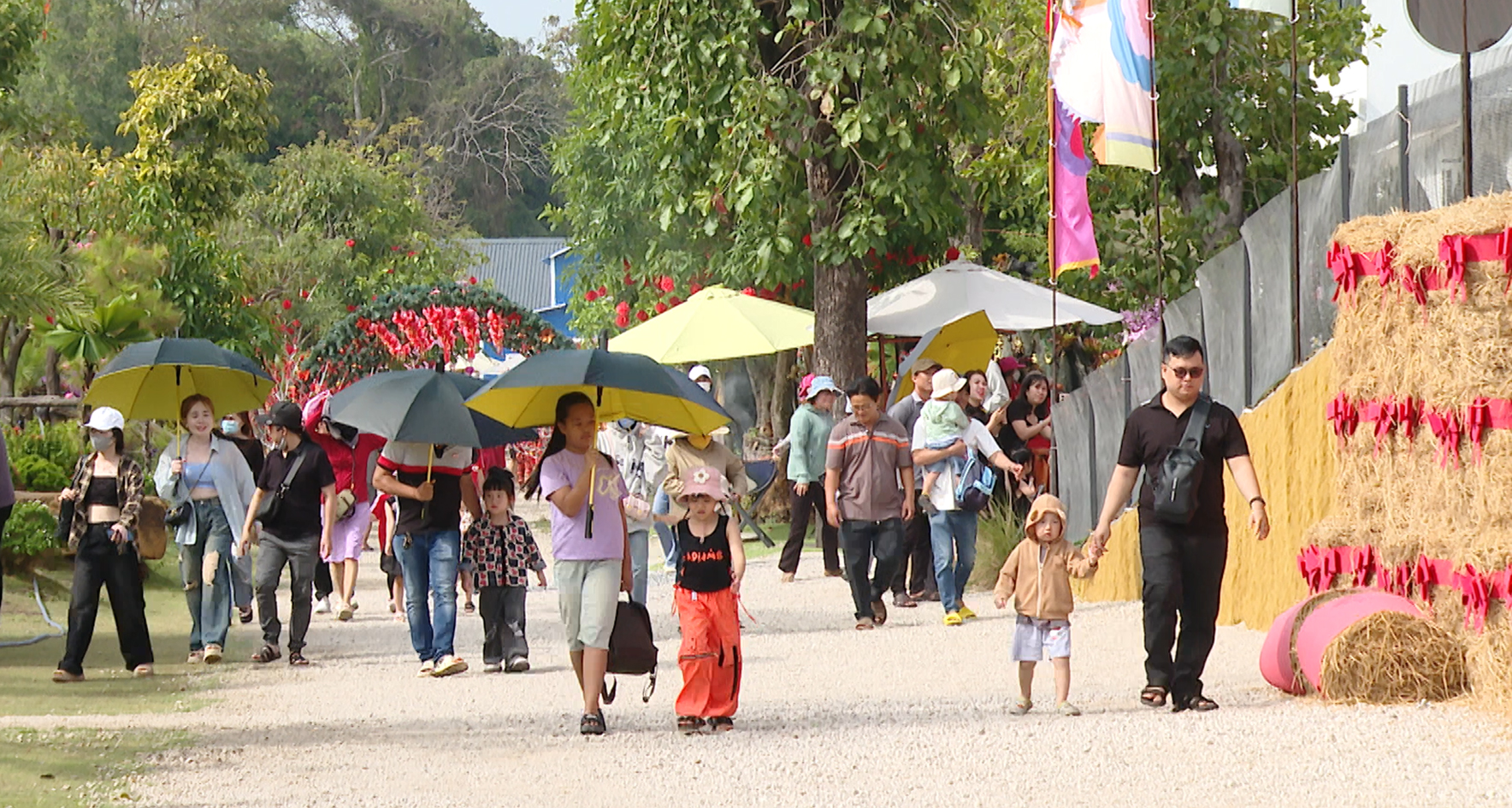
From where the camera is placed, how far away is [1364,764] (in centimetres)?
805

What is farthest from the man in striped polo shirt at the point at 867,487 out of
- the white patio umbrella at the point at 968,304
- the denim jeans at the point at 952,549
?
the white patio umbrella at the point at 968,304

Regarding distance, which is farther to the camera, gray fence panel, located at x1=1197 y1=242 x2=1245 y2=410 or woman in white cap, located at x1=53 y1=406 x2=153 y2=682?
gray fence panel, located at x1=1197 y1=242 x2=1245 y2=410

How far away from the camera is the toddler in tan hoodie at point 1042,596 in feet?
32.9

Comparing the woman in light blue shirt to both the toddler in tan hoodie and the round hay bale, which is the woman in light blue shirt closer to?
the toddler in tan hoodie

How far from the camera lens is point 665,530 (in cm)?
1703

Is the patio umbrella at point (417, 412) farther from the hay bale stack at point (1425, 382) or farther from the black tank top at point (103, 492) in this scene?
the hay bale stack at point (1425, 382)

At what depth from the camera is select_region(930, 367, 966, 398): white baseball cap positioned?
1482 centimetres

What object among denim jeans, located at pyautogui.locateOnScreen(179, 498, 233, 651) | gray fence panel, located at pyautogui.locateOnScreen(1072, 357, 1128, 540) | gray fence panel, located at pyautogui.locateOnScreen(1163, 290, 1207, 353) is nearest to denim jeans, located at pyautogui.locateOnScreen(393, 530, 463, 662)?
denim jeans, located at pyautogui.locateOnScreen(179, 498, 233, 651)

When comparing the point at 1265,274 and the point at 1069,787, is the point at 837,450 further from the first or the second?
the point at 1069,787

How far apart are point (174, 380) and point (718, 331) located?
799 cm

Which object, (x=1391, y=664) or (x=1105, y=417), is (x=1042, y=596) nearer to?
(x=1391, y=664)

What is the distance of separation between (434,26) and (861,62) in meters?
52.3

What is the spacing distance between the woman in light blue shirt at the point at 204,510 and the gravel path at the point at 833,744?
705 mm

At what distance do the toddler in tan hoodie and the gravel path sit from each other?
0.84 feet
